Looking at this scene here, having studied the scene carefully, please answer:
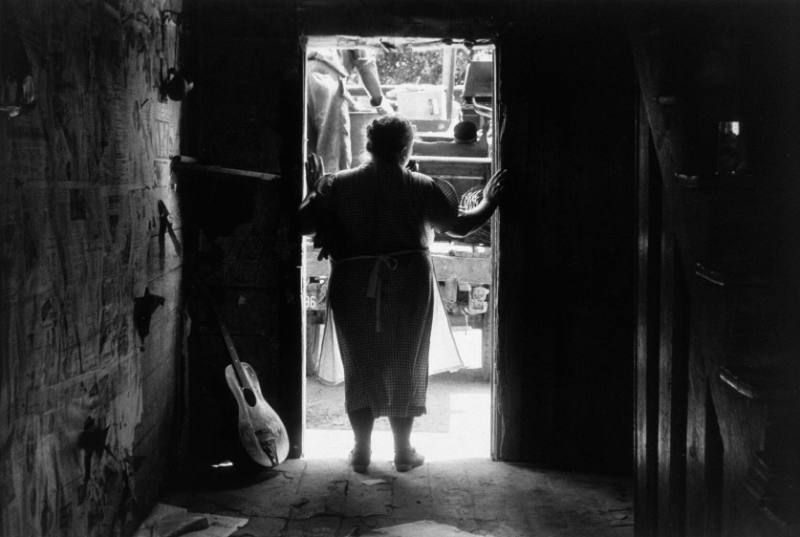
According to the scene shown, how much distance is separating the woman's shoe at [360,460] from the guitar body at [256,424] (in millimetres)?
372

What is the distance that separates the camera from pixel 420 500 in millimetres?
4133

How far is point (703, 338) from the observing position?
1.98 m

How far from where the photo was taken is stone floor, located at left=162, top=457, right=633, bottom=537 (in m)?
3.80

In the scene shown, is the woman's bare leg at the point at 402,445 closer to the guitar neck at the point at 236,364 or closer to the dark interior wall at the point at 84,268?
the guitar neck at the point at 236,364

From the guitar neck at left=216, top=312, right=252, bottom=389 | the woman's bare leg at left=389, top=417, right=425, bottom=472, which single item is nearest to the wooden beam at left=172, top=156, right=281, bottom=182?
the guitar neck at left=216, top=312, right=252, bottom=389

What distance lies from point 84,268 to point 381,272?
1885 millimetres

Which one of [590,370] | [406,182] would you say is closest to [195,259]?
[406,182]

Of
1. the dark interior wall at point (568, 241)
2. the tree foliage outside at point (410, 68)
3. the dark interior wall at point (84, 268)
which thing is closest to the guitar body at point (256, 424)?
the dark interior wall at point (84, 268)

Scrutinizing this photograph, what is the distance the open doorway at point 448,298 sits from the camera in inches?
191

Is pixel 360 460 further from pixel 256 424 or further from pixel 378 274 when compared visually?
pixel 378 274

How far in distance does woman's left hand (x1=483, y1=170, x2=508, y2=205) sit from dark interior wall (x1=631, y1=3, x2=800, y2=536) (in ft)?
7.48

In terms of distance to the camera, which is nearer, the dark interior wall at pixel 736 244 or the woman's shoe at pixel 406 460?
the dark interior wall at pixel 736 244

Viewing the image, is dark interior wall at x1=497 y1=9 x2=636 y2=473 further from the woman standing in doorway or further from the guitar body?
the guitar body

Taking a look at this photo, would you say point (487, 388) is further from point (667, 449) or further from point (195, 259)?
point (667, 449)
